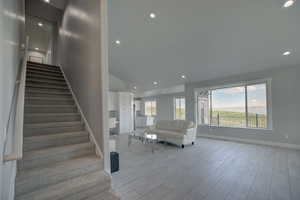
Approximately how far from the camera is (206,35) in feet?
12.5

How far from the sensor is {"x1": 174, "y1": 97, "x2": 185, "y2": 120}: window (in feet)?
27.6

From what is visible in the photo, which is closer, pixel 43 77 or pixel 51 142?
pixel 51 142

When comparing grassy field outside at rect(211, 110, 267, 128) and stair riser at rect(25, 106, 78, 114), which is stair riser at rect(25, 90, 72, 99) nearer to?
stair riser at rect(25, 106, 78, 114)

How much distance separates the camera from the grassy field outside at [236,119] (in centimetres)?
519

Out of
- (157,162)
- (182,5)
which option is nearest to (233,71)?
(182,5)

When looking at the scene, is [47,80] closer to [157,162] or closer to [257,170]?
[157,162]

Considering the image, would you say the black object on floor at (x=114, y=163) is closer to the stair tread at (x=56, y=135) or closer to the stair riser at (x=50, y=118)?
the stair tread at (x=56, y=135)

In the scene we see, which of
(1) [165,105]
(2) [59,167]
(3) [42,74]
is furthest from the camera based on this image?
(1) [165,105]

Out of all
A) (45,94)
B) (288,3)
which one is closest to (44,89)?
(45,94)

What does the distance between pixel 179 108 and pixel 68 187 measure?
741 centimetres

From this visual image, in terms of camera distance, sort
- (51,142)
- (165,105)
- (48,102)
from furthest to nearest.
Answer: (165,105) → (48,102) → (51,142)

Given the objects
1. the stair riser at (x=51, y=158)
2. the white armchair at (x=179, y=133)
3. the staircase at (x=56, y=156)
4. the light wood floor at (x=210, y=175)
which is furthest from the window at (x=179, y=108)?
the stair riser at (x=51, y=158)

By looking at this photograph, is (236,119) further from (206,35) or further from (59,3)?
(59,3)

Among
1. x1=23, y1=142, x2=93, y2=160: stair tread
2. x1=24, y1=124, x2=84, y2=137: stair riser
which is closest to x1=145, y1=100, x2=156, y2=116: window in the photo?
x1=24, y1=124, x2=84, y2=137: stair riser
